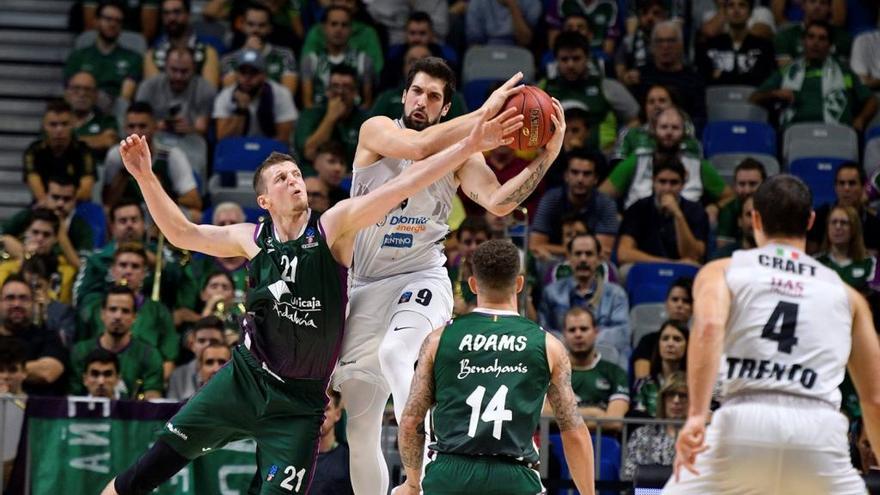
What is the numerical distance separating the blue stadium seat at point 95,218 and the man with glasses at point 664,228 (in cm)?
472

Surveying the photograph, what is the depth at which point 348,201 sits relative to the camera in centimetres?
699

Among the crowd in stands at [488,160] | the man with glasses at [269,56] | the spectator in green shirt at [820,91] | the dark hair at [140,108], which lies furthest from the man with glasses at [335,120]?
the spectator in green shirt at [820,91]

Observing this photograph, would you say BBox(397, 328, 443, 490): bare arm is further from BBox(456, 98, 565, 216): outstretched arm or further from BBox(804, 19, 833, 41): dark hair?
BBox(804, 19, 833, 41): dark hair

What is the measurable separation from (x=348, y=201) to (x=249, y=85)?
288 inches

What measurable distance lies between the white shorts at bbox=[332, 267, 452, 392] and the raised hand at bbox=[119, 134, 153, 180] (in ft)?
4.22

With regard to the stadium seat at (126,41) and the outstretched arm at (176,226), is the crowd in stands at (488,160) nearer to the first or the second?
the stadium seat at (126,41)

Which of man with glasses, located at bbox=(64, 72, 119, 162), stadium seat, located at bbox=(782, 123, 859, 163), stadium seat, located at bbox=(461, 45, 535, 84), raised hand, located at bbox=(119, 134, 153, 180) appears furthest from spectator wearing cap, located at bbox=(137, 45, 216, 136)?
raised hand, located at bbox=(119, 134, 153, 180)

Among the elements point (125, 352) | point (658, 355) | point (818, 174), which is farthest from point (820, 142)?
point (125, 352)

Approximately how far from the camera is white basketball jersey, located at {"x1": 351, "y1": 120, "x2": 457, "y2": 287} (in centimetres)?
753

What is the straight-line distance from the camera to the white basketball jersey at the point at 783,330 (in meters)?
5.55

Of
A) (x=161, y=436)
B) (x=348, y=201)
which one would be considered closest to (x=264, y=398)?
(x=161, y=436)

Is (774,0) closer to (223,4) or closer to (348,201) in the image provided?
(223,4)

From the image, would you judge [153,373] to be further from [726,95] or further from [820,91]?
[820,91]

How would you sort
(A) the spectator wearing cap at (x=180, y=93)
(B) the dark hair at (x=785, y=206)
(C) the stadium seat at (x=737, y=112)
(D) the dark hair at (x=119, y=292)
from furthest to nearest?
(C) the stadium seat at (x=737, y=112) → (A) the spectator wearing cap at (x=180, y=93) → (D) the dark hair at (x=119, y=292) → (B) the dark hair at (x=785, y=206)
